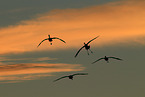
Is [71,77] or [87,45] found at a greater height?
[87,45]

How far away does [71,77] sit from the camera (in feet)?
351

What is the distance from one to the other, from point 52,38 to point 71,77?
67.1ft

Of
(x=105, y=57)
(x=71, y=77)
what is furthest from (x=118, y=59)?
(x=71, y=77)

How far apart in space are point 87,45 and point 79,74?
1023cm

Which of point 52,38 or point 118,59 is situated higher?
point 52,38

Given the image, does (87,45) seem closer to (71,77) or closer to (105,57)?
(105,57)

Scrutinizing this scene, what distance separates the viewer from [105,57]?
332ft

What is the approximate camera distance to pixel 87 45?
3836 inches

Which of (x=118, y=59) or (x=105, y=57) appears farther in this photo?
(x=105, y=57)

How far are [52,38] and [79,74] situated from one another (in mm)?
13608

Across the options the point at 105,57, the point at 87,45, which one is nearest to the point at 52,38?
the point at 87,45

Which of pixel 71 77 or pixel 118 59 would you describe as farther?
pixel 71 77

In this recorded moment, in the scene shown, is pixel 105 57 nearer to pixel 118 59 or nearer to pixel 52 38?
pixel 118 59

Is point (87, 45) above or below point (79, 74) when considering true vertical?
above
